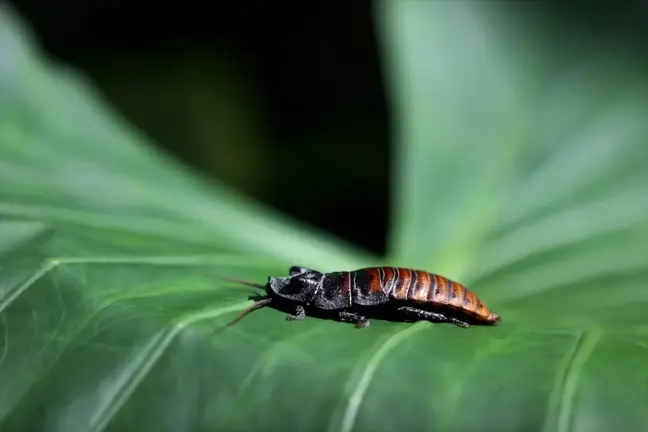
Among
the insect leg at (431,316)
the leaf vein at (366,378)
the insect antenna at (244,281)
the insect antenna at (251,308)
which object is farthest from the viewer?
the insect antenna at (244,281)

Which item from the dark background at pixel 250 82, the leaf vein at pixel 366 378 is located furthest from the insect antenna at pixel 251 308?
the dark background at pixel 250 82

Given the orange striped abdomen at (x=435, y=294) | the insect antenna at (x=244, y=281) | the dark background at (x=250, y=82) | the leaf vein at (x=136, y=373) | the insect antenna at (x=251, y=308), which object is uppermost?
the dark background at (x=250, y=82)

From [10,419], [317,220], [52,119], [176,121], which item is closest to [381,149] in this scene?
[317,220]

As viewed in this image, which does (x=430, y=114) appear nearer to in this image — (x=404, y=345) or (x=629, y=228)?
(x=629, y=228)

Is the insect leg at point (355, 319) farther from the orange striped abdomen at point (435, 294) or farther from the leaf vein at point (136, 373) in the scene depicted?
the leaf vein at point (136, 373)

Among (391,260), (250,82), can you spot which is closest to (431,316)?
(391,260)

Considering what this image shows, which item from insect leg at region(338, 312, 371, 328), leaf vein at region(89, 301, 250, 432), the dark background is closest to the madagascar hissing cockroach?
insect leg at region(338, 312, 371, 328)
